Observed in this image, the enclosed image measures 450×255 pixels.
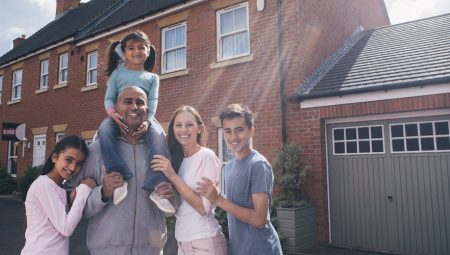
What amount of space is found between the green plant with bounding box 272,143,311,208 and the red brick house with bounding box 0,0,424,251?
12.7 inches

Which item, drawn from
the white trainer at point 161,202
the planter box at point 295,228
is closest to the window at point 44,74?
the planter box at point 295,228

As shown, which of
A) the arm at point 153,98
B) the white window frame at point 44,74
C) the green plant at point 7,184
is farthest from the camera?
the green plant at point 7,184

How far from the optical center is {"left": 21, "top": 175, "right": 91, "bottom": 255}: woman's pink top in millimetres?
2381

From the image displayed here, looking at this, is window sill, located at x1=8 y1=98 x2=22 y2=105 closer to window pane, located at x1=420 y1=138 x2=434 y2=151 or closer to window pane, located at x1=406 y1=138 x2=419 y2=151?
window pane, located at x1=406 y1=138 x2=419 y2=151

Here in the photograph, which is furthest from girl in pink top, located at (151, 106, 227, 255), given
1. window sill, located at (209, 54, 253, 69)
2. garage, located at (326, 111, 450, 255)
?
window sill, located at (209, 54, 253, 69)

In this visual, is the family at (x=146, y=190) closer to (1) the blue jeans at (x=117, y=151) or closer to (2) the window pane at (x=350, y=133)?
(1) the blue jeans at (x=117, y=151)

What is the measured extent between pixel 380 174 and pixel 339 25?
16.9 feet

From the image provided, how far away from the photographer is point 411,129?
6.63m

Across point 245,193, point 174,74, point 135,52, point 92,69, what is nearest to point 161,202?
point 245,193

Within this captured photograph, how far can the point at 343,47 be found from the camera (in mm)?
10117

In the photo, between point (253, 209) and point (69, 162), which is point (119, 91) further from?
point (253, 209)

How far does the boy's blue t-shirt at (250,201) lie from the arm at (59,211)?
3.36ft

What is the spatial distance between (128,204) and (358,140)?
5882mm

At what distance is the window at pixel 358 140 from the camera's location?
696 cm
